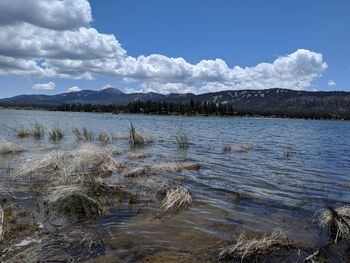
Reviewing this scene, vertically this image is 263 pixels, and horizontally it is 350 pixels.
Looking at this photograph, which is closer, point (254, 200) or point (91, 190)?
point (91, 190)

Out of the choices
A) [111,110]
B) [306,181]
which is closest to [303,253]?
[306,181]

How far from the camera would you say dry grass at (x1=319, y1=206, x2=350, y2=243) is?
8.07 metres

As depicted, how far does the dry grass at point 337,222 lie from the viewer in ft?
26.5

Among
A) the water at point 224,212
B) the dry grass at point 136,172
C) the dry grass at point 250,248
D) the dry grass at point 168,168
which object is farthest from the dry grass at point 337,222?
the dry grass at point 168,168

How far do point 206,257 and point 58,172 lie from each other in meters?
8.55

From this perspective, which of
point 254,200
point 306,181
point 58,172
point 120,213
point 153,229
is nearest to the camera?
point 153,229

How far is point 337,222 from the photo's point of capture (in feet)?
27.5

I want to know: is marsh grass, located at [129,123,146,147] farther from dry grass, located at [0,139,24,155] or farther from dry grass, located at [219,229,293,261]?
dry grass, located at [219,229,293,261]

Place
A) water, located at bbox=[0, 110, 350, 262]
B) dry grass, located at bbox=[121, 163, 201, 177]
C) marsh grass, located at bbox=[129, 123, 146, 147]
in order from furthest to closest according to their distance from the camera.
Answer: marsh grass, located at bbox=[129, 123, 146, 147] < dry grass, located at bbox=[121, 163, 201, 177] < water, located at bbox=[0, 110, 350, 262]

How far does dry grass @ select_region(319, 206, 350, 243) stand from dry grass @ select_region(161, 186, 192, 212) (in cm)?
386

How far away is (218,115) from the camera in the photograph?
162 meters

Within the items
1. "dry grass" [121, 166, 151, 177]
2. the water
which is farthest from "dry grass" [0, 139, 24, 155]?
"dry grass" [121, 166, 151, 177]

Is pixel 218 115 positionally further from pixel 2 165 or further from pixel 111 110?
pixel 2 165

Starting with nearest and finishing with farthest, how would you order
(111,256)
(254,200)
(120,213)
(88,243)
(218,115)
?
(111,256), (88,243), (120,213), (254,200), (218,115)
